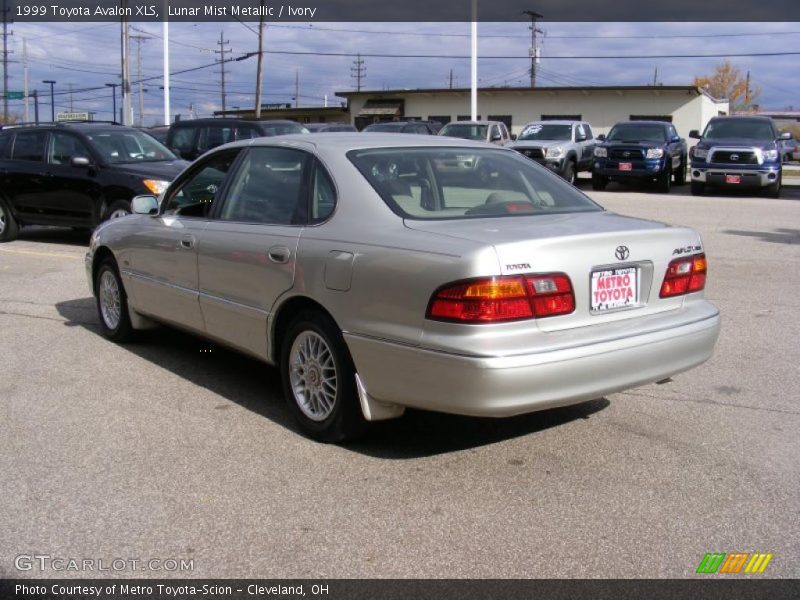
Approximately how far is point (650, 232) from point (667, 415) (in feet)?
4.17

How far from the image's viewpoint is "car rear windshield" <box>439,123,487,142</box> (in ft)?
80.2

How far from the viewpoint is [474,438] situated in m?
5.00

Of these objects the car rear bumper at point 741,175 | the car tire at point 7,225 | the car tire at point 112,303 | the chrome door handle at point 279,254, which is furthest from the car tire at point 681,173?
the chrome door handle at point 279,254

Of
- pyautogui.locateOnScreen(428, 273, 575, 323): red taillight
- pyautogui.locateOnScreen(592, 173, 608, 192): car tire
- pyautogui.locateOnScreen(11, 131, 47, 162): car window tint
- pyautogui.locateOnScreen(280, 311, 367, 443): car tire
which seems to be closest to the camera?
pyautogui.locateOnScreen(428, 273, 575, 323): red taillight

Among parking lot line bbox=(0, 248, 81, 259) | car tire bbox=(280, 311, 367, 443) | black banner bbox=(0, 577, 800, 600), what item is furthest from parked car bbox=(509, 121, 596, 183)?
black banner bbox=(0, 577, 800, 600)

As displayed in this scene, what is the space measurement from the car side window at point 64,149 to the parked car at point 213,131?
A: 4847 millimetres

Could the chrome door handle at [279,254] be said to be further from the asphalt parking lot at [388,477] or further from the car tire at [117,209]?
the car tire at [117,209]

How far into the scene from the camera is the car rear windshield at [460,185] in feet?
15.9

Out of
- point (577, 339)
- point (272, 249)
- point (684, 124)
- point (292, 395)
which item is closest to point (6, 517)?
point (292, 395)

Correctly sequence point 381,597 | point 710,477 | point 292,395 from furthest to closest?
point 292,395
point 710,477
point 381,597

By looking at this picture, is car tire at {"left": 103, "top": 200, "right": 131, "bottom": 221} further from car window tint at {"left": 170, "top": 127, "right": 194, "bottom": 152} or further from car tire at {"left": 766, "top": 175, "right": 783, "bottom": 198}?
car tire at {"left": 766, "top": 175, "right": 783, "bottom": 198}

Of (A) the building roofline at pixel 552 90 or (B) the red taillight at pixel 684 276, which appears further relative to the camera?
(A) the building roofline at pixel 552 90

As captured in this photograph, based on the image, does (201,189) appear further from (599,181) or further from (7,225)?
(599,181)

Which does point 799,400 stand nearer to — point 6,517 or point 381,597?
point 381,597
